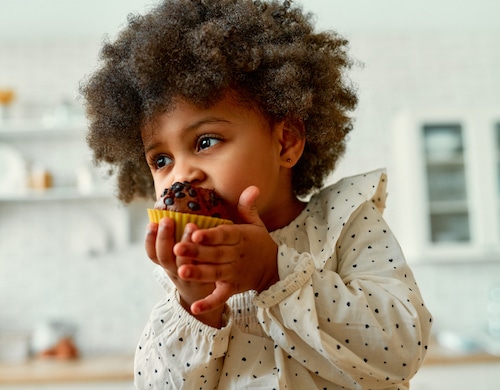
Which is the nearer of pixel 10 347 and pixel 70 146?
pixel 10 347

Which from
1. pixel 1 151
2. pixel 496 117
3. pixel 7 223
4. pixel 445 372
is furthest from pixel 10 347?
pixel 496 117

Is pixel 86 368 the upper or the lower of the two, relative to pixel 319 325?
lower

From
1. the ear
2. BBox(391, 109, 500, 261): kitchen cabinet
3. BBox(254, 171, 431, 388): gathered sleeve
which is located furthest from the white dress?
BBox(391, 109, 500, 261): kitchen cabinet

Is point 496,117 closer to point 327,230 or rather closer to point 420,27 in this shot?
point 420,27

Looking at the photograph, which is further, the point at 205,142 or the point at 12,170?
the point at 12,170

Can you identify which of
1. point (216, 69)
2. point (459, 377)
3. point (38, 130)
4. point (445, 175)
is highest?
point (38, 130)

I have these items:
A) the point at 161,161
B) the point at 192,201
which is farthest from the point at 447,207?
the point at 192,201

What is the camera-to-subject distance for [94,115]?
0.95 meters

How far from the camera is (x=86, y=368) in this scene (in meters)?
3.09

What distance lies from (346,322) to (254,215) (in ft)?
0.59

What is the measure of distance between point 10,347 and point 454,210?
2807mm

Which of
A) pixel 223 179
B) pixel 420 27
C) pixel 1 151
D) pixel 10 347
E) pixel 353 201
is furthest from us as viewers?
pixel 420 27

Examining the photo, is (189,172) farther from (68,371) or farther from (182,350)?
(68,371)

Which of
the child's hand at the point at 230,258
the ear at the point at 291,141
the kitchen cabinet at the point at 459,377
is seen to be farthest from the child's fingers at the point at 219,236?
the kitchen cabinet at the point at 459,377
